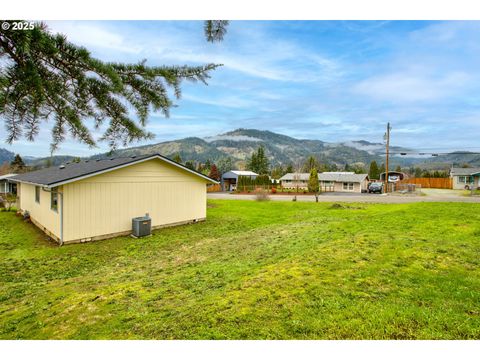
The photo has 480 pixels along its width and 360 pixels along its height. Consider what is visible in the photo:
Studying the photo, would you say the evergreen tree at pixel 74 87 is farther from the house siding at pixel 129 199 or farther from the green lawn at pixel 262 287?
the house siding at pixel 129 199

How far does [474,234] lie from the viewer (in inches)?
303

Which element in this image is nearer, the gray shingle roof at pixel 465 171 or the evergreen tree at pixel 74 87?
the evergreen tree at pixel 74 87

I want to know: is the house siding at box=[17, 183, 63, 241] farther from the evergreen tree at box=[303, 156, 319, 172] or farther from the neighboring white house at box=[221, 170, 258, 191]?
the evergreen tree at box=[303, 156, 319, 172]

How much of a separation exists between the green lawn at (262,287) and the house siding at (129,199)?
1.40 metres

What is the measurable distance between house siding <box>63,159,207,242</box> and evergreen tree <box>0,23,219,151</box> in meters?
9.45

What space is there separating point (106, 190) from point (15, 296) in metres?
6.13

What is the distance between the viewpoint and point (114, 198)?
36.3ft

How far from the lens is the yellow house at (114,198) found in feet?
32.4

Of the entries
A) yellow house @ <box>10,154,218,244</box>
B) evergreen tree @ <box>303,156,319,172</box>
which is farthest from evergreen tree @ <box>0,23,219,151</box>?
evergreen tree @ <box>303,156,319,172</box>

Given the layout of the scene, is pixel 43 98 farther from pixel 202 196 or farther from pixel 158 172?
pixel 202 196

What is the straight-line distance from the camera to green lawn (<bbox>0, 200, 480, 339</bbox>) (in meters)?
3.11

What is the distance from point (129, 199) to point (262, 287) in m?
9.12

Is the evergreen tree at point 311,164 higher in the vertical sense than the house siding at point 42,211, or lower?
higher

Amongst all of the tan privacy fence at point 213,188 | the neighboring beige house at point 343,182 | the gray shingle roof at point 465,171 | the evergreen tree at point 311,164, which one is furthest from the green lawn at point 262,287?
the evergreen tree at point 311,164
